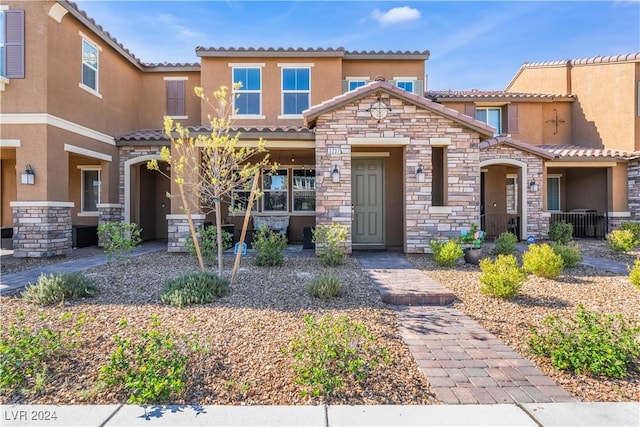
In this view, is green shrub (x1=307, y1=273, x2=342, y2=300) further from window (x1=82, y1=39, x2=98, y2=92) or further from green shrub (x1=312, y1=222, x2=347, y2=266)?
window (x1=82, y1=39, x2=98, y2=92)

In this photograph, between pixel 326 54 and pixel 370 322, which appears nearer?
pixel 370 322

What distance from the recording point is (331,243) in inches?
A: 305

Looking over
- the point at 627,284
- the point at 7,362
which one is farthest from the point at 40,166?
the point at 627,284

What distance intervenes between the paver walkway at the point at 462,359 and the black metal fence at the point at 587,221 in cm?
1157

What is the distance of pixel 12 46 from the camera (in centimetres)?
889

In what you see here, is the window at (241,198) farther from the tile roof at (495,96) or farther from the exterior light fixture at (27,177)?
the tile roof at (495,96)

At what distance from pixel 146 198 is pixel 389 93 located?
9.90m

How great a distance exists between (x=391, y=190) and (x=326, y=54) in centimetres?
552

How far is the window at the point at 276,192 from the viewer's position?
12695 mm

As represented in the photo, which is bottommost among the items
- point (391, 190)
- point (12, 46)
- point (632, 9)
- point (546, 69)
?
point (391, 190)

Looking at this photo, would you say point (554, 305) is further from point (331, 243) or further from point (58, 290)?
point (58, 290)

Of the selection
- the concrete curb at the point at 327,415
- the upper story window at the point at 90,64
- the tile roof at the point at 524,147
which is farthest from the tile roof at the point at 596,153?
the upper story window at the point at 90,64

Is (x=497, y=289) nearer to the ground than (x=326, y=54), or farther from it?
nearer to the ground

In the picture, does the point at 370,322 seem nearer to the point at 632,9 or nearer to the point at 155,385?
the point at 155,385
